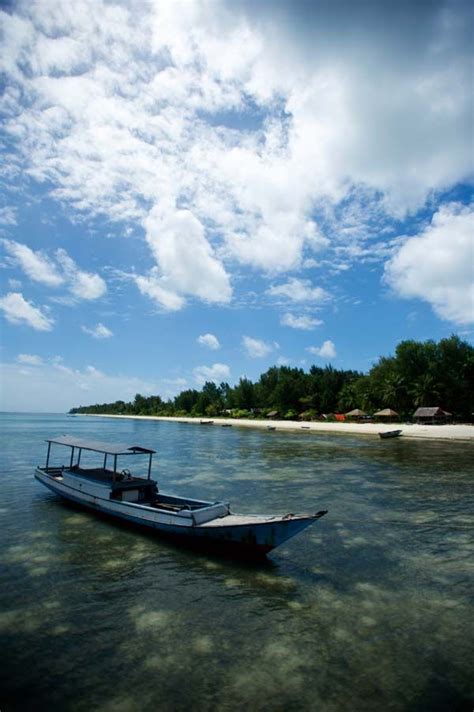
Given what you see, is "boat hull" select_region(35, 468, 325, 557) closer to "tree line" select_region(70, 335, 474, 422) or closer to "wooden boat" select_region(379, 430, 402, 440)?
"wooden boat" select_region(379, 430, 402, 440)

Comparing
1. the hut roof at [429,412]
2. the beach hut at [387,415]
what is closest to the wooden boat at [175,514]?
the hut roof at [429,412]

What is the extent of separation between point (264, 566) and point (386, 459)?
103 feet

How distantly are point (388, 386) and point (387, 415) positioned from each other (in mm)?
9427

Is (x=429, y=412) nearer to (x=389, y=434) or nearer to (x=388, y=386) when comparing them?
(x=388, y=386)

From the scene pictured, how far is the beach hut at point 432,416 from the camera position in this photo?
83.6 m

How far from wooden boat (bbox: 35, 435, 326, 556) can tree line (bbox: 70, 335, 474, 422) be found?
87020mm

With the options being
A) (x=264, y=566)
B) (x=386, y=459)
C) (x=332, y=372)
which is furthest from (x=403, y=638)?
(x=332, y=372)

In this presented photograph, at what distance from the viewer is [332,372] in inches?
5595

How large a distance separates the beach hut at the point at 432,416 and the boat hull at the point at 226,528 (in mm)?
78967

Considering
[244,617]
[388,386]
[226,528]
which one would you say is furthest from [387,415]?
[244,617]

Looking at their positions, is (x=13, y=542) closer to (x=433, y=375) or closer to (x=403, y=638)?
(x=403, y=638)

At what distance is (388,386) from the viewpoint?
100938 mm

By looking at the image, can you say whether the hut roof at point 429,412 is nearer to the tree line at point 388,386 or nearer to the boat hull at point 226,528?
the tree line at point 388,386

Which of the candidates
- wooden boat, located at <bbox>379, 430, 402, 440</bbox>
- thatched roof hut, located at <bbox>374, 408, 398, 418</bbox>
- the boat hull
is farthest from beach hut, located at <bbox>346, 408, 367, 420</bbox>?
the boat hull
